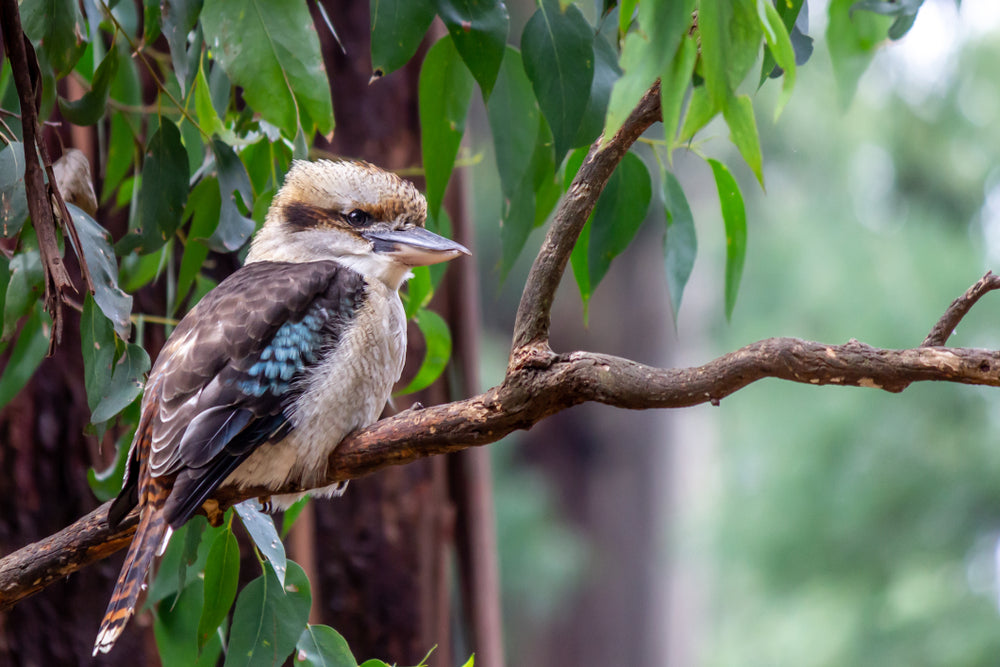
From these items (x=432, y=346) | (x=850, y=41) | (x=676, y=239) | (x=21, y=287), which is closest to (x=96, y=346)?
(x=21, y=287)

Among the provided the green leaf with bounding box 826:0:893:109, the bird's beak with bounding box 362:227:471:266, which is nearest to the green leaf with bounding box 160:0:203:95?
the bird's beak with bounding box 362:227:471:266

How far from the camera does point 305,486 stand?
1293 mm

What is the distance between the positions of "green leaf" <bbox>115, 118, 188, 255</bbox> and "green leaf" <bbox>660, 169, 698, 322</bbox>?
61 centimetres

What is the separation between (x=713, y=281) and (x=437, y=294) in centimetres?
470

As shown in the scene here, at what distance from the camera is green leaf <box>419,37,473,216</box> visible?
4.15ft

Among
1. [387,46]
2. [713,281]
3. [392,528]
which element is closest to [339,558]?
[392,528]

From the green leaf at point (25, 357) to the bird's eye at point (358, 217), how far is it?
0.46 m

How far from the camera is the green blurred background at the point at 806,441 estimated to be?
17.9 ft

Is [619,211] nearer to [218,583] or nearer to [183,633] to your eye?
[218,583]

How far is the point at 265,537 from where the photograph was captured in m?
1.28

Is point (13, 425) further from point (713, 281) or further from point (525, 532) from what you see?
point (713, 281)

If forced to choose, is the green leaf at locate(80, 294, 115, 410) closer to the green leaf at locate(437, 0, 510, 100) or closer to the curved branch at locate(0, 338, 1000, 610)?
the curved branch at locate(0, 338, 1000, 610)

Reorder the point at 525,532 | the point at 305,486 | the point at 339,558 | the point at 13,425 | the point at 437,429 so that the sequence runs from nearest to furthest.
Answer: the point at 437,429
the point at 305,486
the point at 13,425
the point at 339,558
the point at 525,532

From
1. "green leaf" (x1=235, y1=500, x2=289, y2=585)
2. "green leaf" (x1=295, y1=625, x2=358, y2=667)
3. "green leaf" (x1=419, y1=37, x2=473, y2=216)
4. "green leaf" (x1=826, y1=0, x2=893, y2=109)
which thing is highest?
"green leaf" (x1=826, y1=0, x2=893, y2=109)
